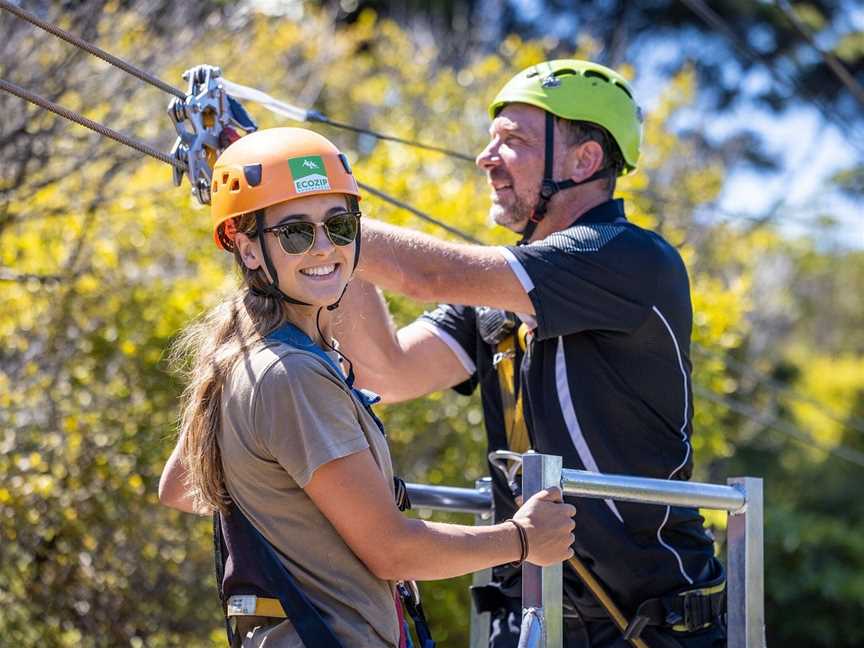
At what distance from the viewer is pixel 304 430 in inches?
97.6

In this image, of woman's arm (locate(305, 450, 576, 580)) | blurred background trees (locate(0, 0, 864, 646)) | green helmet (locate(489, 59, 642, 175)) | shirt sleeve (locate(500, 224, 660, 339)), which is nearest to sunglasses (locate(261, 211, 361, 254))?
woman's arm (locate(305, 450, 576, 580))

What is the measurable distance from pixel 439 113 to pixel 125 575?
23.4ft

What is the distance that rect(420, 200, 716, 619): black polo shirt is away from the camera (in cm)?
355

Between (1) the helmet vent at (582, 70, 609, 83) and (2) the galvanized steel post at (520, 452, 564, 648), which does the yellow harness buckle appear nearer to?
(2) the galvanized steel post at (520, 452, 564, 648)

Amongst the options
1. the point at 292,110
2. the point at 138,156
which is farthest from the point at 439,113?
the point at 292,110

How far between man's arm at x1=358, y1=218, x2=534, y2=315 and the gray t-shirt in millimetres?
944

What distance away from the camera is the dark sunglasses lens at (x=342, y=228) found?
2.77 meters

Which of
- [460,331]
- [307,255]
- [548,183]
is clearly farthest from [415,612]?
[548,183]

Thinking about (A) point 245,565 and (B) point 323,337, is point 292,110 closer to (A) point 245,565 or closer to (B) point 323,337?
(B) point 323,337

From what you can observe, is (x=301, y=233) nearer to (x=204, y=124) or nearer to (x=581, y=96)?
(x=204, y=124)

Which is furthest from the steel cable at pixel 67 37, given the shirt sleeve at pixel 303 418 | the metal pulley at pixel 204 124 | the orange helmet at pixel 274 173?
the shirt sleeve at pixel 303 418

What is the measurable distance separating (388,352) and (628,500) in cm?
125

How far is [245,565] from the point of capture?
260 cm

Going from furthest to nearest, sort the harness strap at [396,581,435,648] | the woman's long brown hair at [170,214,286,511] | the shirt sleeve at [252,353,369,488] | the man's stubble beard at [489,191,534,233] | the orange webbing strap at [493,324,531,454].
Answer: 1. the man's stubble beard at [489,191,534,233]
2. the orange webbing strap at [493,324,531,454]
3. the harness strap at [396,581,435,648]
4. the woman's long brown hair at [170,214,286,511]
5. the shirt sleeve at [252,353,369,488]
